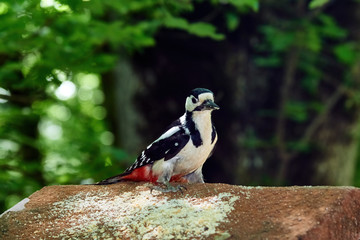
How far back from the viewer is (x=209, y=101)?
345 cm

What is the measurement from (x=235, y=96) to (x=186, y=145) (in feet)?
12.8

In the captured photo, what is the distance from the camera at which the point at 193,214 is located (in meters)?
3.03

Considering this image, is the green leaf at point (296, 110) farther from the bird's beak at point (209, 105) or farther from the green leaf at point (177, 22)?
the bird's beak at point (209, 105)

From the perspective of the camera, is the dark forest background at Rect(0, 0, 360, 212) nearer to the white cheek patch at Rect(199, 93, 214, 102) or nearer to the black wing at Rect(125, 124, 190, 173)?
the black wing at Rect(125, 124, 190, 173)

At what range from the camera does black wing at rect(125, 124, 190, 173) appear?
3.51m

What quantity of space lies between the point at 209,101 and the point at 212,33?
1729 millimetres

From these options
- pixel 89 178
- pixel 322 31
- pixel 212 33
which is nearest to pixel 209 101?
pixel 212 33

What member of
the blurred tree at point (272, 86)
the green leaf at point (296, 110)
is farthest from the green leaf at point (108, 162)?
the green leaf at point (296, 110)

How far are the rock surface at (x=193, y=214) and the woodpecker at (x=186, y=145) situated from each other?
6.3 inches

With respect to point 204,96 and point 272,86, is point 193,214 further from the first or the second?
point 272,86

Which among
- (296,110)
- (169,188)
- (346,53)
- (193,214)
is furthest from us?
(296,110)

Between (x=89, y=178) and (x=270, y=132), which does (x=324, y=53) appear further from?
(x=89, y=178)

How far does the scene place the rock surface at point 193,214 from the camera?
2.80 meters

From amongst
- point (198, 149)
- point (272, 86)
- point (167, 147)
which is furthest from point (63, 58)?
point (272, 86)
